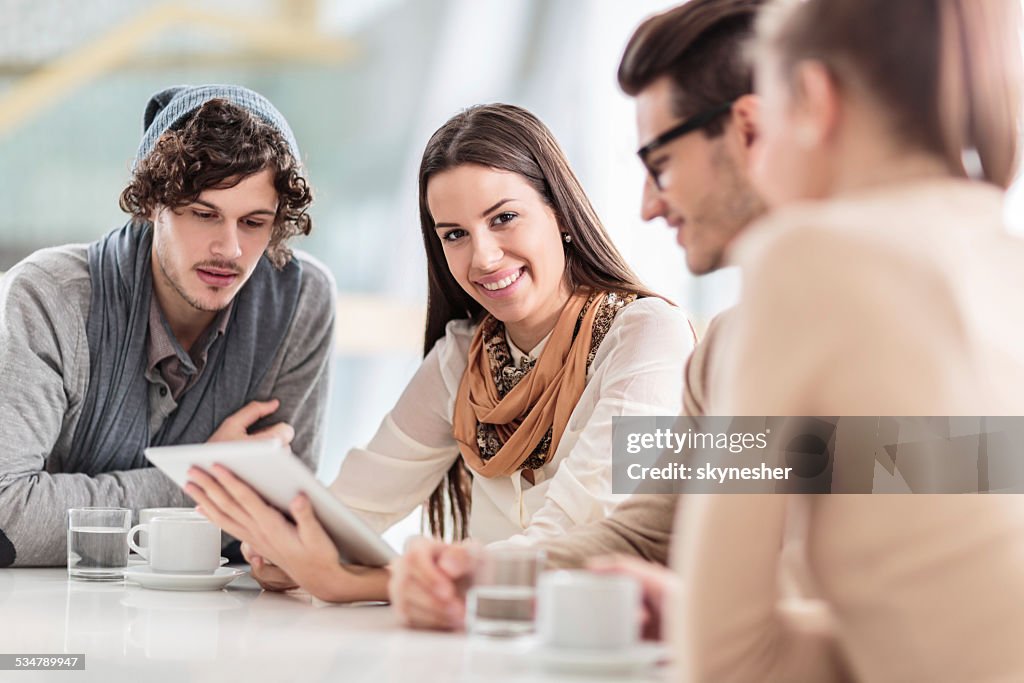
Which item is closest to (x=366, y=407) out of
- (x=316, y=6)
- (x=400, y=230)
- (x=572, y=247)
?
(x=400, y=230)

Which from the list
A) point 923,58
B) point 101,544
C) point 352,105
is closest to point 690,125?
point 923,58

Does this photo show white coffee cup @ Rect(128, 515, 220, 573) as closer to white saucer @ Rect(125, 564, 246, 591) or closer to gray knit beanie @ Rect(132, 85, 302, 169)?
white saucer @ Rect(125, 564, 246, 591)

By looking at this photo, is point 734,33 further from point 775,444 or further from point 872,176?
point 775,444

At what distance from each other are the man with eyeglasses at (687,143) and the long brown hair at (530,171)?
2.20 feet

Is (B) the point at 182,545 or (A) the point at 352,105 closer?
(B) the point at 182,545

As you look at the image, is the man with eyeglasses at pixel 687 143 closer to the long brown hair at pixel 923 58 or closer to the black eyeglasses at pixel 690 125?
the black eyeglasses at pixel 690 125

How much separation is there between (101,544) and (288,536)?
425 millimetres

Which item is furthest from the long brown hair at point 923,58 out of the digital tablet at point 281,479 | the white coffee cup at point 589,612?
the digital tablet at point 281,479

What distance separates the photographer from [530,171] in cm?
190

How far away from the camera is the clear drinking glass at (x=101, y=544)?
1584 millimetres

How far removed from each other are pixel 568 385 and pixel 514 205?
315 mm

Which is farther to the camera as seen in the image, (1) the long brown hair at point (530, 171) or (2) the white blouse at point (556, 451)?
(1) the long brown hair at point (530, 171)

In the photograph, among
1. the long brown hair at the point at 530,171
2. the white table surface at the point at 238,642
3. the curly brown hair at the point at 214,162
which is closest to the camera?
the white table surface at the point at 238,642

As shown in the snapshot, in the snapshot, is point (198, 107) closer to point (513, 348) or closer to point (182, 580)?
point (513, 348)
